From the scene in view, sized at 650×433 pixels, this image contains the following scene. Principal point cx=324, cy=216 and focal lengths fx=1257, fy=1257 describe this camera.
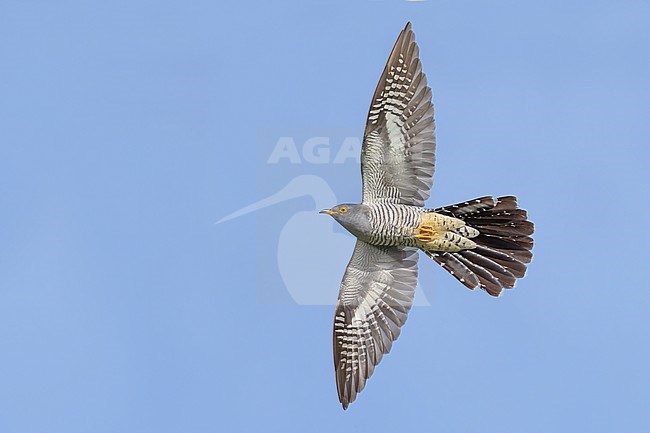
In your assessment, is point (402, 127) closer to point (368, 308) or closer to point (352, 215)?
point (352, 215)

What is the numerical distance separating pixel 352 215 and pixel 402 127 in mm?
1357

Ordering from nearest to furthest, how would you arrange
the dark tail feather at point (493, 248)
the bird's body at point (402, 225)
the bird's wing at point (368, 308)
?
1. the bird's body at point (402, 225)
2. the dark tail feather at point (493, 248)
3. the bird's wing at point (368, 308)

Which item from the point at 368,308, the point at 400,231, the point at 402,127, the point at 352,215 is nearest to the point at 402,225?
the point at 400,231

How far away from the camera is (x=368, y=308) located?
17.9 m

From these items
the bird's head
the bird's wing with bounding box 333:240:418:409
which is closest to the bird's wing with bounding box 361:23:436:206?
the bird's head

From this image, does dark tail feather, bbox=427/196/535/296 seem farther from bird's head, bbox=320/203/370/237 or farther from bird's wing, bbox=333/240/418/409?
bird's head, bbox=320/203/370/237

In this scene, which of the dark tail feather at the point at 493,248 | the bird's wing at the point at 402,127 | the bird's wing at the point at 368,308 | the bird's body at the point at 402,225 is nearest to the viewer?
the bird's wing at the point at 402,127

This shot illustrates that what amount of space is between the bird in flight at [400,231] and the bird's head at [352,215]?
0.01 m

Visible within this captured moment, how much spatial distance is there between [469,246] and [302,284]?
2.50 metres

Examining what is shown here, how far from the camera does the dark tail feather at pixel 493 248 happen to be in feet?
56.3

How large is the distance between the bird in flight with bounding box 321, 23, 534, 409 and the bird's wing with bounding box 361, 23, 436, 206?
0.04 feet

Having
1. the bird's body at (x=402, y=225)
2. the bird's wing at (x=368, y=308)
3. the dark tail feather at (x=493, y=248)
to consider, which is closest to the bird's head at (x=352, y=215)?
the bird's body at (x=402, y=225)

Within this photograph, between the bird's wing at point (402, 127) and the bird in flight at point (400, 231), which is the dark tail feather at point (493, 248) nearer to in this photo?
the bird in flight at point (400, 231)

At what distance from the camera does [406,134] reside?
1683cm
